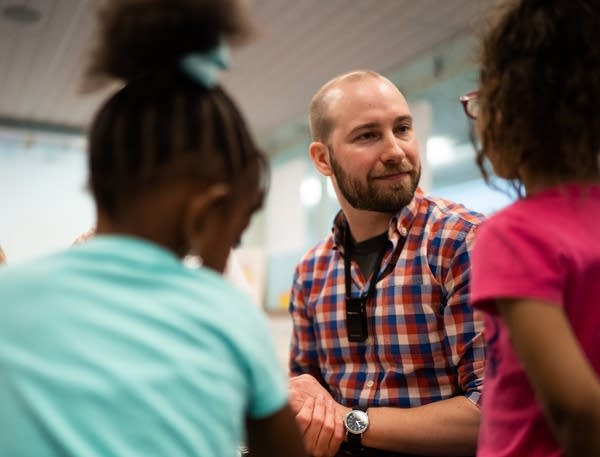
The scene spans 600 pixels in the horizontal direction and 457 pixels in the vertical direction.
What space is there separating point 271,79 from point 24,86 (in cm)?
176

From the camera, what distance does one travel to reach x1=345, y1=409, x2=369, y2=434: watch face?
1365 millimetres

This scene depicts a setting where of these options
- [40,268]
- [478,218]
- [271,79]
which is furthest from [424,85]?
[40,268]

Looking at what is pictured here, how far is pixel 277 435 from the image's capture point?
0.68m

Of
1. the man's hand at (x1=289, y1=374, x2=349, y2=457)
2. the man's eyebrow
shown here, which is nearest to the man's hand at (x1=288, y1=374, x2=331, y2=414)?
the man's hand at (x1=289, y1=374, x2=349, y2=457)

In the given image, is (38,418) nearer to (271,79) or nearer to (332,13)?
(332,13)

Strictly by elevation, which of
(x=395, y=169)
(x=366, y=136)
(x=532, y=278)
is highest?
(x=366, y=136)

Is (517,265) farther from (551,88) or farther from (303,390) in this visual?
(303,390)

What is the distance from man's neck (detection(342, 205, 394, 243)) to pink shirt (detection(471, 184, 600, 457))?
879 mm

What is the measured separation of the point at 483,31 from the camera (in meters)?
0.79

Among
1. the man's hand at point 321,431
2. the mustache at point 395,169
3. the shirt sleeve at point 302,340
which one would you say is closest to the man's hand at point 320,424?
the man's hand at point 321,431

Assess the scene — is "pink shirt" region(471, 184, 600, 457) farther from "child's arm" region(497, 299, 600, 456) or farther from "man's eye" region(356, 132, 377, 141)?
"man's eye" region(356, 132, 377, 141)

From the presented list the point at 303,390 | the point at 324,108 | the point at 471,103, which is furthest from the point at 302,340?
the point at 471,103

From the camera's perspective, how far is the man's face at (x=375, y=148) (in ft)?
5.20

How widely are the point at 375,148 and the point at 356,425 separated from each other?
72cm
